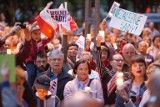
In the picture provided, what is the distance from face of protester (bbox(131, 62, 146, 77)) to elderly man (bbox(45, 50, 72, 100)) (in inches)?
64.6

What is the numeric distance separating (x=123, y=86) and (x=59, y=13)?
5029mm

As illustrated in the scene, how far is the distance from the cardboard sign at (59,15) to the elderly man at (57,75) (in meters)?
2.03

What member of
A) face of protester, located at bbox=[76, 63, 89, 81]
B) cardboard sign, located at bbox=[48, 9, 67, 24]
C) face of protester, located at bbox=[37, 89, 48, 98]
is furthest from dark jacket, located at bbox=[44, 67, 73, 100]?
cardboard sign, located at bbox=[48, 9, 67, 24]

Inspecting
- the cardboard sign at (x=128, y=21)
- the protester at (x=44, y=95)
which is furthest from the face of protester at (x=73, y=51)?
the protester at (x=44, y=95)

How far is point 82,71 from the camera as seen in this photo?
35.5 ft

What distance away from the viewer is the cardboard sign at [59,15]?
1375cm

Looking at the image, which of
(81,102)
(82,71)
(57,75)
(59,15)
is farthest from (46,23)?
(81,102)

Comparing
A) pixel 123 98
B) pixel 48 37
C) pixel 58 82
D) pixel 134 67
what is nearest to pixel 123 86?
pixel 123 98

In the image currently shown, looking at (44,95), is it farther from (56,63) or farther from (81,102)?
(81,102)

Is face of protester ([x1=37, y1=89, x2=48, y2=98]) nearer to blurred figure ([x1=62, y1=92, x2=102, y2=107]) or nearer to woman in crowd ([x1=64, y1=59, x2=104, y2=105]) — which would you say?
woman in crowd ([x1=64, y1=59, x2=104, y2=105])

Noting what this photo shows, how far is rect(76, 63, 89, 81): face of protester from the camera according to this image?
35.3 feet

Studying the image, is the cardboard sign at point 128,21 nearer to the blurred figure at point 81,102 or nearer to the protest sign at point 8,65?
the protest sign at point 8,65

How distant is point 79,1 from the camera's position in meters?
35.7

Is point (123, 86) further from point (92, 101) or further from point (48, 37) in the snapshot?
point (48, 37)
